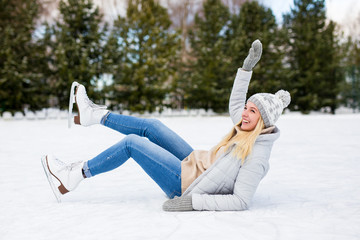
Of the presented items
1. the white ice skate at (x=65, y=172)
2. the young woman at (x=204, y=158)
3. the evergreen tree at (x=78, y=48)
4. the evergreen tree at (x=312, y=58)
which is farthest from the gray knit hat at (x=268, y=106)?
the evergreen tree at (x=312, y=58)

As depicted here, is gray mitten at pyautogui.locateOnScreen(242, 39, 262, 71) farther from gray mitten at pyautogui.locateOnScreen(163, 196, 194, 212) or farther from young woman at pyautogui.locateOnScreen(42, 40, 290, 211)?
gray mitten at pyautogui.locateOnScreen(163, 196, 194, 212)

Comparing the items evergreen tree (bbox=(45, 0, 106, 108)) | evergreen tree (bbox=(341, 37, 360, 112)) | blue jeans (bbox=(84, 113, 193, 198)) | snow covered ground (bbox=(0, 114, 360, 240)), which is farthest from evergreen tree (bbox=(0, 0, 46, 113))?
evergreen tree (bbox=(341, 37, 360, 112))

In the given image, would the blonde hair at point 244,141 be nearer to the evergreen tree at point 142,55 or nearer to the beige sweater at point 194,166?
the beige sweater at point 194,166

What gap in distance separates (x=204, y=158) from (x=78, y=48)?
50.0ft

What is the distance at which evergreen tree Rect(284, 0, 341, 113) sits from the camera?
20891mm

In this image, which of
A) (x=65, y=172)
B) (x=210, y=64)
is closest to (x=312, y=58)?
(x=210, y=64)

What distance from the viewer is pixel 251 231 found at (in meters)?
1.98

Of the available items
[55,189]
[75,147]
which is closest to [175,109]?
[75,147]

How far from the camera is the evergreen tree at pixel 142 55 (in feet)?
57.1

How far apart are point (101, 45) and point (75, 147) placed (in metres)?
12.2

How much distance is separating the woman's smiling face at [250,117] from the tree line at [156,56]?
48.7ft

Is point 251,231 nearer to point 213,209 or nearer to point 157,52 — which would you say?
point 213,209

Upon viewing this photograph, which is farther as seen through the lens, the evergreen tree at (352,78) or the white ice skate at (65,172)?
the evergreen tree at (352,78)

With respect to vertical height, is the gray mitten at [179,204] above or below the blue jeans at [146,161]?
below
